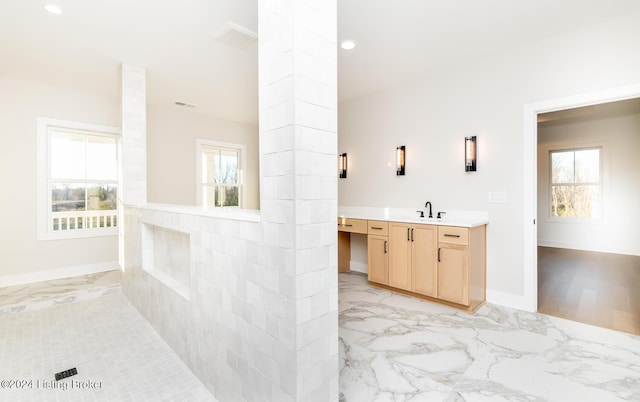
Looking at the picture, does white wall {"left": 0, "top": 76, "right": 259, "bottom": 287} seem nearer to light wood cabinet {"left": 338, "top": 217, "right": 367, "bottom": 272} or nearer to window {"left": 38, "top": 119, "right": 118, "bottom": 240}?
window {"left": 38, "top": 119, "right": 118, "bottom": 240}

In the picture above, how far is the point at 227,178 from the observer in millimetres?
6184

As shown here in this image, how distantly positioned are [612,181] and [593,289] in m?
3.49

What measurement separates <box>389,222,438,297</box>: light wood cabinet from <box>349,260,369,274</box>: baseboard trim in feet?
3.12

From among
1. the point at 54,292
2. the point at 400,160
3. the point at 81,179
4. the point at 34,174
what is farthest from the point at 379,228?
the point at 34,174

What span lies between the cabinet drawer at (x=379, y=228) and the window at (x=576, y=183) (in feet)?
17.1

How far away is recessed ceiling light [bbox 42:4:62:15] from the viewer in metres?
2.40

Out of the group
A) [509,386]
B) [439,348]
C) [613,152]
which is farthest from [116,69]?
[613,152]

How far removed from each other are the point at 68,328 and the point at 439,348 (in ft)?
10.6

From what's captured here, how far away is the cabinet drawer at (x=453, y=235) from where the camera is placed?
2955 millimetres

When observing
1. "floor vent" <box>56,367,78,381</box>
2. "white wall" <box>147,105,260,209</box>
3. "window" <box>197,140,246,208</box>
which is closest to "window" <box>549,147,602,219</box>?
"window" <box>197,140,246,208</box>

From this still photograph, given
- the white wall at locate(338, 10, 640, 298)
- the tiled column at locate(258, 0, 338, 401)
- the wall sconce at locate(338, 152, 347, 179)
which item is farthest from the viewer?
the wall sconce at locate(338, 152, 347, 179)

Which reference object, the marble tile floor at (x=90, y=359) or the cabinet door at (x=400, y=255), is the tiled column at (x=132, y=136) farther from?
the cabinet door at (x=400, y=255)

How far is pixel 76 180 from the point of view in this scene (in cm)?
441

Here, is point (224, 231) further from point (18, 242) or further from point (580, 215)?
point (580, 215)
